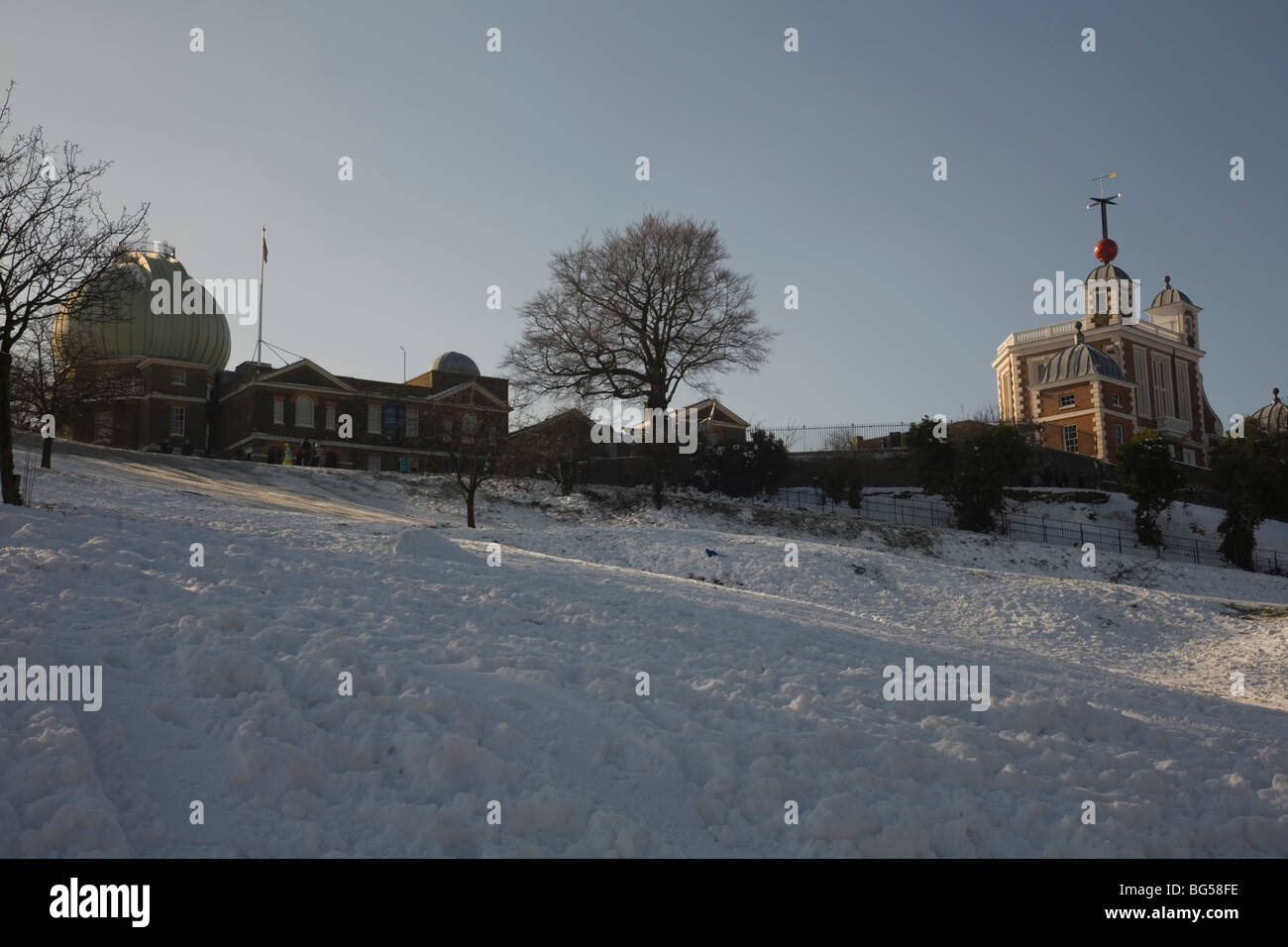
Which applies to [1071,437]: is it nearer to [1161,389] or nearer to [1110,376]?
[1110,376]

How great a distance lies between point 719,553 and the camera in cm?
2405

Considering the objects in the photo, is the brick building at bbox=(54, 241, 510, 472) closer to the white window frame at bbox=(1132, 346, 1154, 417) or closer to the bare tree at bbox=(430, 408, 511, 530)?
the bare tree at bbox=(430, 408, 511, 530)

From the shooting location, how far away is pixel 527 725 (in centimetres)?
722

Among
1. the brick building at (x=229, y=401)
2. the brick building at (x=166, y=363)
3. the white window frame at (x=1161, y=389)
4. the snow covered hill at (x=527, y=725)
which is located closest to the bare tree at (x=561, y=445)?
the brick building at (x=229, y=401)

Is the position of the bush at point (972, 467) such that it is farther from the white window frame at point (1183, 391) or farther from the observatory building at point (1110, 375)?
the white window frame at point (1183, 391)

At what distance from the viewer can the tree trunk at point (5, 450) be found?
14.4 meters

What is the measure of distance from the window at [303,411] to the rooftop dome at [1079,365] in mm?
46529

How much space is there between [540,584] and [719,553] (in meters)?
12.6

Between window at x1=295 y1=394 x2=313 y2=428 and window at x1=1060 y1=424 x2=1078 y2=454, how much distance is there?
4701cm

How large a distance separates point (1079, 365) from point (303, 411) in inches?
1900

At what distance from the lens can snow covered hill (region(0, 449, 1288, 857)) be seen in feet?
19.2

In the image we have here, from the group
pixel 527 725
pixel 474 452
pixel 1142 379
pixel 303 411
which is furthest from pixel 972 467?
pixel 303 411
